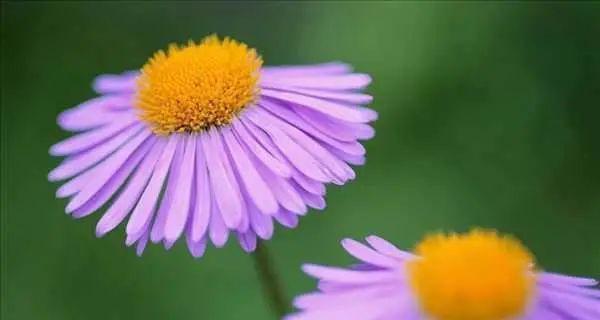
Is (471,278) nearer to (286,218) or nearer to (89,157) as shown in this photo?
(286,218)

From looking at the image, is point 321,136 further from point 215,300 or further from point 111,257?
point 111,257

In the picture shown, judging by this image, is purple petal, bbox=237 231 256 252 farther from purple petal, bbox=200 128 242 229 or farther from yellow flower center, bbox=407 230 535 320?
yellow flower center, bbox=407 230 535 320

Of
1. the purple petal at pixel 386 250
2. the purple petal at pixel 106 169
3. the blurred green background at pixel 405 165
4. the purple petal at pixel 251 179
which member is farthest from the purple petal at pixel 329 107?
the blurred green background at pixel 405 165

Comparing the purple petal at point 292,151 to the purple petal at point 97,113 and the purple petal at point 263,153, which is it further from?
the purple petal at point 97,113

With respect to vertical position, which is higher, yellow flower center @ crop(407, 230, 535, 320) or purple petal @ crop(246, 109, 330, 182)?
purple petal @ crop(246, 109, 330, 182)

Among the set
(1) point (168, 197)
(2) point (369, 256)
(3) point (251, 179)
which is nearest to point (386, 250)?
(2) point (369, 256)

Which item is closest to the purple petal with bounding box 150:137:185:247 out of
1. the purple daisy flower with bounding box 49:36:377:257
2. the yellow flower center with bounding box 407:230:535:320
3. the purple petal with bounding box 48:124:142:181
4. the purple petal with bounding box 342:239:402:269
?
the purple daisy flower with bounding box 49:36:377:257

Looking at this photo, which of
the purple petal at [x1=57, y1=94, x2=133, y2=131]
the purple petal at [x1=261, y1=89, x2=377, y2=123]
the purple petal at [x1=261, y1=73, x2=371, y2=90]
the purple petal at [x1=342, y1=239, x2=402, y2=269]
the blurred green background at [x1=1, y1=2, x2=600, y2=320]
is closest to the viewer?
the purple petal at [x1=342, y1=239, x2=402, y2=269]
